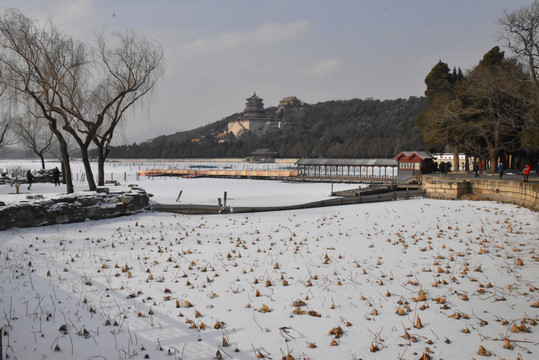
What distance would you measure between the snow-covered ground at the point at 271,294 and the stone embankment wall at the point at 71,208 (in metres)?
0.76

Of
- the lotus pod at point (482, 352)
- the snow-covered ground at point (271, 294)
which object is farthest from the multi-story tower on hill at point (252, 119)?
the lotus pod at point (482, 352)

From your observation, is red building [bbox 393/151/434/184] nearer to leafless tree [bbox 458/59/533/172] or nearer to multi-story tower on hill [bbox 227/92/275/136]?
leafless tree [bbox 458/59/533/172]

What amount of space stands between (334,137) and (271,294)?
101 meters

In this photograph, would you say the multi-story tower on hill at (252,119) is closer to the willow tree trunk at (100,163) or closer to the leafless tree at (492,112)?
the leafless tree at (492,112)

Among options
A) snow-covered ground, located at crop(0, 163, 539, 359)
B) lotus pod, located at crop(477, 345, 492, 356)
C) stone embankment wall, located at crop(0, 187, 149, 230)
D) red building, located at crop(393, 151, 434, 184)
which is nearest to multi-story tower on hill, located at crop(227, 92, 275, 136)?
red building, located at crop(393, 151, 434, 184)

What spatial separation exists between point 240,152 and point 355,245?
114m

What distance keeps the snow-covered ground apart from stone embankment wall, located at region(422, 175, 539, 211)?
6.07m

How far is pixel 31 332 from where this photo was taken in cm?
516

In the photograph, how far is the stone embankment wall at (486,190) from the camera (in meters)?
16.8

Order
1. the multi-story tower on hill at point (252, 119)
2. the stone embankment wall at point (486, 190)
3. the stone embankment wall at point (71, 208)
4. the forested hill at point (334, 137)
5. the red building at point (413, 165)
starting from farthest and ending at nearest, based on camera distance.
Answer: the multi-story tower on hill at point (252, 119) → the forested hill at point (334, 137) → the red building at point (413, 165) → the stone embankment wall at point (486, 190) → the stone embankment wall at point (71, 208)

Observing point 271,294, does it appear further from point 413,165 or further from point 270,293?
point 413,165

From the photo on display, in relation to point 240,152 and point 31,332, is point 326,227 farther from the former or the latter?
point 240,152

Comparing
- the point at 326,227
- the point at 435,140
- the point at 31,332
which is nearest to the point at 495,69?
the point at 435,140

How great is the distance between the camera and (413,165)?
39.4m
